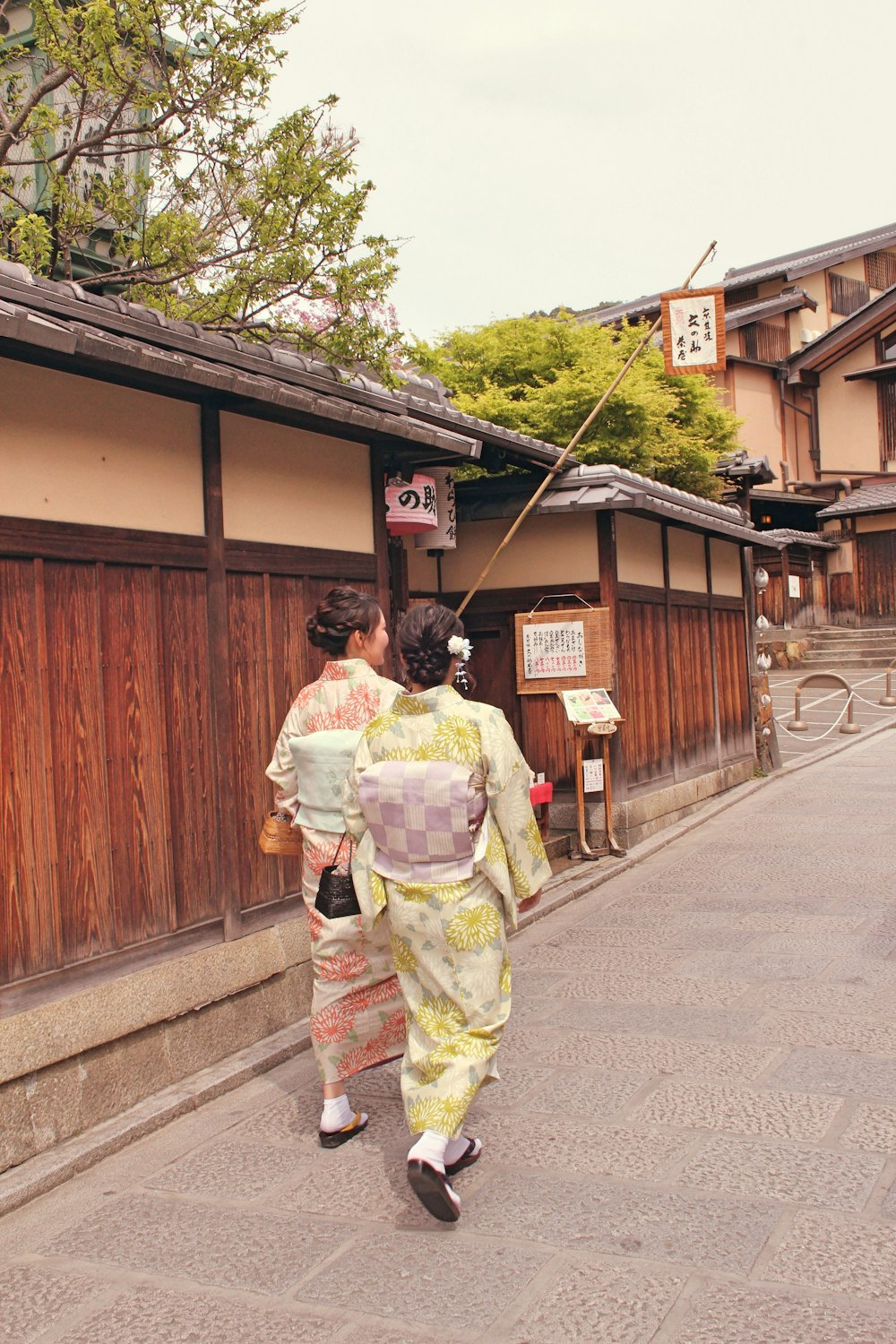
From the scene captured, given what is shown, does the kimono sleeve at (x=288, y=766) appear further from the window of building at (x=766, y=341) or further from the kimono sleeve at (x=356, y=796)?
the window of building at (x=766, y=341)

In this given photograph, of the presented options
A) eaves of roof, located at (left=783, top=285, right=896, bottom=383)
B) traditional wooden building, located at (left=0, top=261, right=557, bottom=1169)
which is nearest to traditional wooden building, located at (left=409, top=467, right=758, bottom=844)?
traditional wooden building, located at (left=0, top=261, right=557, bottom=1169)

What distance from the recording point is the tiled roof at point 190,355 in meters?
4.60

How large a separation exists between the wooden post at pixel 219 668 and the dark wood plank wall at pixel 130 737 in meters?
0.01

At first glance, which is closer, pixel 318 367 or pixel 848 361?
pixel 318 367

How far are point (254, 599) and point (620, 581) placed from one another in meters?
5.83

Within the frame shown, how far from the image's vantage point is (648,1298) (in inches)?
138

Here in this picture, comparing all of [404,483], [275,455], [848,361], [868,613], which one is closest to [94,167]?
[404,483]

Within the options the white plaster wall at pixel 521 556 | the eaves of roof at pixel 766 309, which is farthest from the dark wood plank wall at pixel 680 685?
the eaves of roof at pixel 766 309

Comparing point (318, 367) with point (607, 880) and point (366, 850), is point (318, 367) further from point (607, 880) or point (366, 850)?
point (607, 880)

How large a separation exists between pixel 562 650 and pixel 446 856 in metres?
7.00

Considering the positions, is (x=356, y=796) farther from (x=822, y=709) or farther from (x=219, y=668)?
(x=822, y=709)

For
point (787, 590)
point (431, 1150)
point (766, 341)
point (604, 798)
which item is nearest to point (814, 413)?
point (766, 341)

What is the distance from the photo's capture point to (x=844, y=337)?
117 feet

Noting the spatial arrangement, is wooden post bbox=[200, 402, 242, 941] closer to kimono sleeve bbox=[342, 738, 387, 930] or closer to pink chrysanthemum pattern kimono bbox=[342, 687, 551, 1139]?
kimono sleeve bbox=[342, 738, 387, 930]
